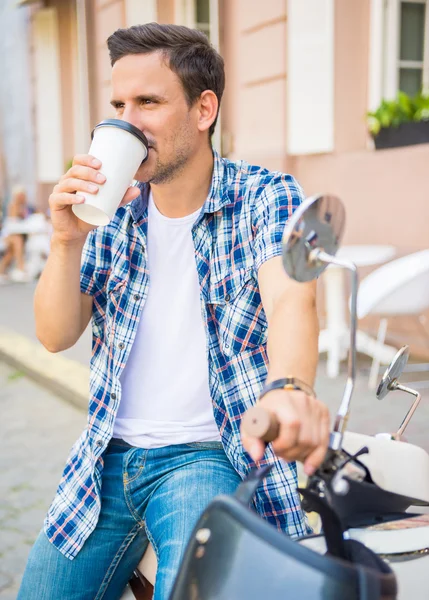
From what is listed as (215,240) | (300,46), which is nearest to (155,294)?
(215,240)

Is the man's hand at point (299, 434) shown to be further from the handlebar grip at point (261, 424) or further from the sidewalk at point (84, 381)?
the sidewalk at point (84, 381)

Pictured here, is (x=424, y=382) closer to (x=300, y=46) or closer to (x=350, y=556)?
(x=300, y=46)

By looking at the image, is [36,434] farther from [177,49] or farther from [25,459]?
[177,49]

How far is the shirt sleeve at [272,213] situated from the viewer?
1.45 m

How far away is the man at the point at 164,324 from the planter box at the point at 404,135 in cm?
401

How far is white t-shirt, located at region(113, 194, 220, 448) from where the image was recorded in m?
1.57

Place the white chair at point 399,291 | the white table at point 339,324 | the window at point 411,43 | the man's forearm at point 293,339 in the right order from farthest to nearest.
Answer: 1. the window at point 411,43
2. the white table at point 339,324
3. the white chair at point 399,291
4. the man's forearm at point 293,339

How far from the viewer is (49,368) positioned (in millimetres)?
5695

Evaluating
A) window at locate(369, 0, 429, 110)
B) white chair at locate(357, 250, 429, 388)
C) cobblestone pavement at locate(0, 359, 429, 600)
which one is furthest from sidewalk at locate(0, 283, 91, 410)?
window at locate(369, 0, 429, 110)

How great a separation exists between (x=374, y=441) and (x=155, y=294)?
701mm

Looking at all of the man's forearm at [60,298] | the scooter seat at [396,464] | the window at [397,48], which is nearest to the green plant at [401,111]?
the window at [397,48]

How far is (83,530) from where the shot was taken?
1.50m

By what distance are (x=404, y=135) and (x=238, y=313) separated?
14.4 ft

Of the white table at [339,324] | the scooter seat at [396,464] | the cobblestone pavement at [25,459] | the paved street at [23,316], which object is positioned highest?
the scooter seat at [396,464]
